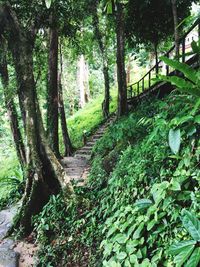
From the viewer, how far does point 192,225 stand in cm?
223

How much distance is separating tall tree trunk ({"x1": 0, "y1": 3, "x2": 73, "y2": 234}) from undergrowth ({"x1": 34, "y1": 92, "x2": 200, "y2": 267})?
1.09 metres

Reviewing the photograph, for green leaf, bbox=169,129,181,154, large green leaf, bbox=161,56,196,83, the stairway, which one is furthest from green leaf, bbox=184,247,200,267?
the stairway

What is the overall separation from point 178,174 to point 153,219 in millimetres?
522

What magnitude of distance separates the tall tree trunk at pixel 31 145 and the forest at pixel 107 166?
0.02m

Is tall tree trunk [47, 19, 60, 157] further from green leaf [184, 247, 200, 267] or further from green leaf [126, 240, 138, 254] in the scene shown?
green leaf [184, 247, 200, 267]

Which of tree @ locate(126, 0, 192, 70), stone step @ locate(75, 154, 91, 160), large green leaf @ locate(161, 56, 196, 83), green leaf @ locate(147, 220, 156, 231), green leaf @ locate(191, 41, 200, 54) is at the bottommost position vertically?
stone step @ locate(75, 154, 91, 160)

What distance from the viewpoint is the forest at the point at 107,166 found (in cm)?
292

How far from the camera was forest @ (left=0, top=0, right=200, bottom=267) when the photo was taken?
292cm

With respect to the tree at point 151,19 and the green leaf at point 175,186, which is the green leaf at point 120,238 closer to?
the green leaf at point 175,186

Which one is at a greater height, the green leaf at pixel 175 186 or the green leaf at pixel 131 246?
the green leaf at pixel 175 186

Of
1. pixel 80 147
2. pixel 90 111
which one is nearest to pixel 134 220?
pixel 80 147

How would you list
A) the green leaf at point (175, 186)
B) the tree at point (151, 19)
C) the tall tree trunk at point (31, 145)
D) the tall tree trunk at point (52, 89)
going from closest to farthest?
the green leaf at point (175, 186), the tall tree trunk at point (31, 145), the tall tree trunk at point (52, 89), the tree at point (151, 19)

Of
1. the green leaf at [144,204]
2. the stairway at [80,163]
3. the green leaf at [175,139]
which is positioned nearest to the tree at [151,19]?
the stairway at [80,163]

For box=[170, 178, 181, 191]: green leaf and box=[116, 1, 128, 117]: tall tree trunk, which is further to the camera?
box=[116, 1, 128, 117]: tall tree trunk
